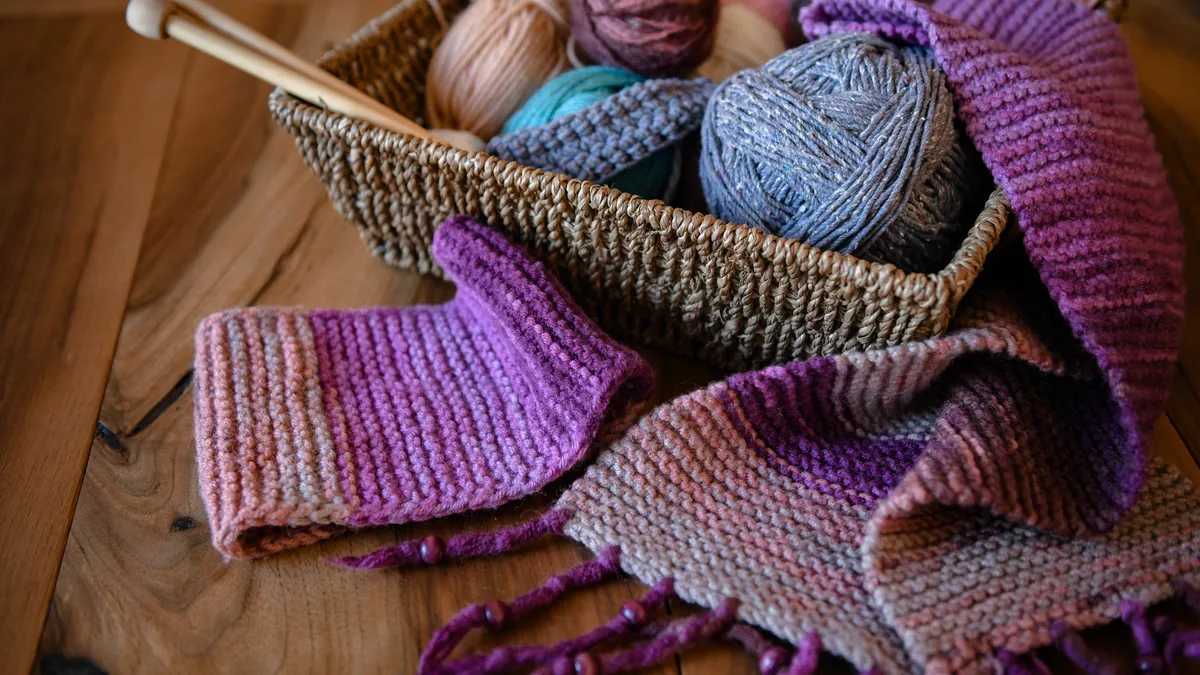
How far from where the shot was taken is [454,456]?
2.29 feet

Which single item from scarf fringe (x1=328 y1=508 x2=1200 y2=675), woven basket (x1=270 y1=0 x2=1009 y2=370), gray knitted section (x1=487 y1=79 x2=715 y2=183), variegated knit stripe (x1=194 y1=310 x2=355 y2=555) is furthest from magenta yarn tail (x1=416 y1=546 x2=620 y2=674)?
gray knitted section (x1=487 y1=79 x2=715 y2=183)

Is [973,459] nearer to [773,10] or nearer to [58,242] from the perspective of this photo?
[773,10]

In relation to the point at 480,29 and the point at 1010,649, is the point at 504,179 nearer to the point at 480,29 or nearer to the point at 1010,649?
the point at 480,29

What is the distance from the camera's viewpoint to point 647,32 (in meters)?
0.82

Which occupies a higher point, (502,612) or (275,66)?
(275,66)

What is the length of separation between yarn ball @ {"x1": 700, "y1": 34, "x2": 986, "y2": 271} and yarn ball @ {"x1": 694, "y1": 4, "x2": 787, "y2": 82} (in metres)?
0.16

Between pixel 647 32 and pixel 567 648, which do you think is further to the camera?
pixel 647 32

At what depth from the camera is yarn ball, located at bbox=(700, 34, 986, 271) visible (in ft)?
2.24

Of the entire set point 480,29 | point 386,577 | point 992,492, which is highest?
point 480,29

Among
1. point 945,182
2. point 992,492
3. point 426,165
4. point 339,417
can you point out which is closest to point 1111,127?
point 945,182

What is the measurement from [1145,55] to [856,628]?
0.85 meters

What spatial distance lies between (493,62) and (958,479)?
0.57 m

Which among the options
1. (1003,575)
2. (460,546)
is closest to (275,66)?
(460,546)

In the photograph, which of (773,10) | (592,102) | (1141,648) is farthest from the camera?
(773,10)
